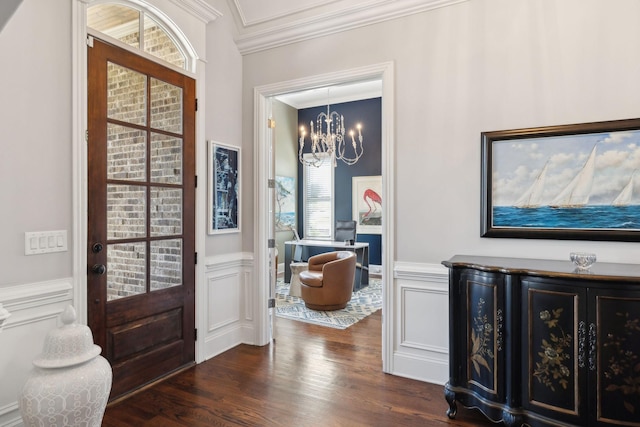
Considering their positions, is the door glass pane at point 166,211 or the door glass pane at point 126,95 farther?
the door glass pane at point 166,211

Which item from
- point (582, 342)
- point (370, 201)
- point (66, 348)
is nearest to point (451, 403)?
point (582, 342)

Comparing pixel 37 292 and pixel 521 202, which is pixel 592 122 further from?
pixel 37 292

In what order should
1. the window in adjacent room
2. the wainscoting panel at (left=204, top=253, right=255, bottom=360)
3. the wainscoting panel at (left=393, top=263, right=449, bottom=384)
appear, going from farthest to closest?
1. the window in adjacent room
2. the wainscoting panel at (left=204, top=253, right=255, bottom=360)
3. the wainscoting panel at (left=393, top=263, right=449, bottom=384)

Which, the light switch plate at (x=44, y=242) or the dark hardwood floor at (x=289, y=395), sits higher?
the light switch plate at (x=44, y=242)

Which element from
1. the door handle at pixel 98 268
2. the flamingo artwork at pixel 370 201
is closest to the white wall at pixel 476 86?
the door handle at pixel 98 268

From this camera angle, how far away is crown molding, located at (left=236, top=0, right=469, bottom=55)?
306 centimetres

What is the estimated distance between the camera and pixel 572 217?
2.56m

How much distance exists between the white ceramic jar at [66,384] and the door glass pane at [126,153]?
1.09 m

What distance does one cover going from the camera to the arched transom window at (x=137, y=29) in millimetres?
2666

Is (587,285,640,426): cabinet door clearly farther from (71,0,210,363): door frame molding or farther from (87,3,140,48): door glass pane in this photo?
(87,3,140,48): door glass pane

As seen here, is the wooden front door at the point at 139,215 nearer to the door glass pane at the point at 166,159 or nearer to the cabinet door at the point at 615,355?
the door glass pane at the point at 166,159

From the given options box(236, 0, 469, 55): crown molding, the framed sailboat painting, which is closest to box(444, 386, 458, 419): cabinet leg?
the framed sailboat painting

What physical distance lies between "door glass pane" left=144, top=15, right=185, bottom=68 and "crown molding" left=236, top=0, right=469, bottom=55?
77 centimetres

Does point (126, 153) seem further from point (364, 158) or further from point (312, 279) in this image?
point (364, 158)
